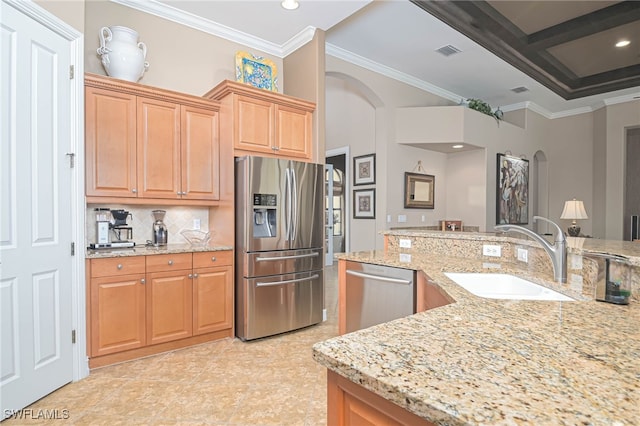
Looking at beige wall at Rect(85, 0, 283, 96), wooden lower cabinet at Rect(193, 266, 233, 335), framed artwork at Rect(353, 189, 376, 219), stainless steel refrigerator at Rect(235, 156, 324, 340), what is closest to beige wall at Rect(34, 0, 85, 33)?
beige wall at Rect(85, 0, 283, 96)

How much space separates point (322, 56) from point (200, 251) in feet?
7.62

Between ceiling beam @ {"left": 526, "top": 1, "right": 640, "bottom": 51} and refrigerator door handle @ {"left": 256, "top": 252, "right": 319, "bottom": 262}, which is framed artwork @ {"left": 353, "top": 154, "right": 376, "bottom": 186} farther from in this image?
ceiling beam @ {"left": 526, "top": 1, "right": 640, "bottom": 51}

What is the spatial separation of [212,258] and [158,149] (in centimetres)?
104

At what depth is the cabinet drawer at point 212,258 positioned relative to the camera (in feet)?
9.41

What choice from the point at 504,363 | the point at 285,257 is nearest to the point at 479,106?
the point at 285,257

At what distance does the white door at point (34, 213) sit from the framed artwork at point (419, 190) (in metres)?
4.26

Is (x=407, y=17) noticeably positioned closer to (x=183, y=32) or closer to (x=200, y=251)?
(x=183, y=32)

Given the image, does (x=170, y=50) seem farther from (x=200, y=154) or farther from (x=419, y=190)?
(x=419, y=190)

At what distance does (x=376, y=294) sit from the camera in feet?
7.24

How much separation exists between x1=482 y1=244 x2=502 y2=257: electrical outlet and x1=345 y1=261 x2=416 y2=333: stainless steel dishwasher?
53cm

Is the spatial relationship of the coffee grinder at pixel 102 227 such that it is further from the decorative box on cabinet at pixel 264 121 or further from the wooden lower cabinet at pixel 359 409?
the wooden lower cabinet at pixel 359 409

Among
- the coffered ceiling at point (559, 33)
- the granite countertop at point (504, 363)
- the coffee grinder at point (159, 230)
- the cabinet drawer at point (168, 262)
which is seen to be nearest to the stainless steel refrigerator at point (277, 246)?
the cabinet drawer at point (168, 262)

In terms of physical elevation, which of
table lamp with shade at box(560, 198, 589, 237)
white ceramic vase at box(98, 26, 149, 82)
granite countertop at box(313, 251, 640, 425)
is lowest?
granite countertop at box(313, 251, 640, 425)

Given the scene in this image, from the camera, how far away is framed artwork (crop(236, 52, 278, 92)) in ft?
11.0
